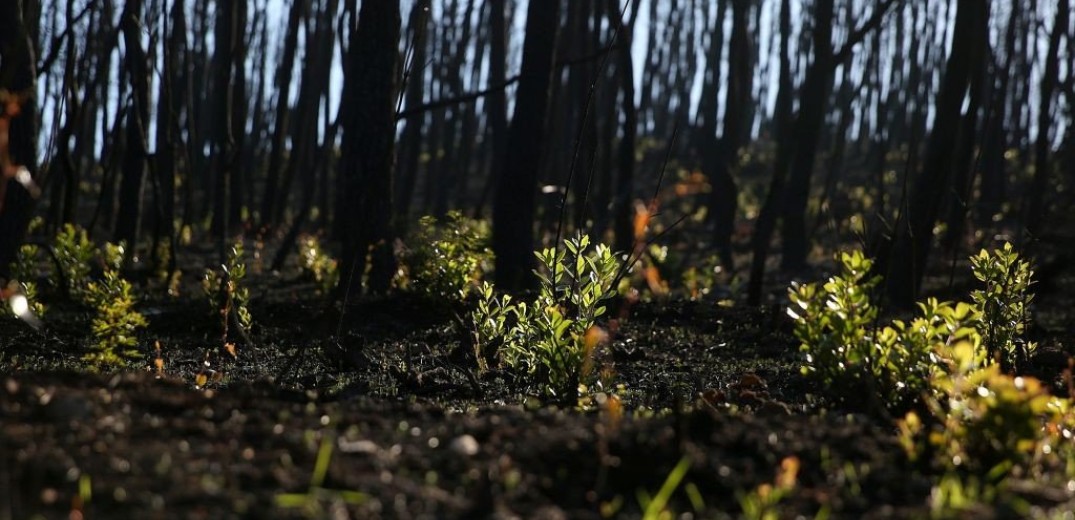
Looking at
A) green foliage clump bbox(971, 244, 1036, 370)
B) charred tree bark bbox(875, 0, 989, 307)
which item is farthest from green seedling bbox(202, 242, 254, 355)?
charred tree bark bbox(875, 0, 989, 307)

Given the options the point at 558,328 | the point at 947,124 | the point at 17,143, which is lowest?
the point at 558,328

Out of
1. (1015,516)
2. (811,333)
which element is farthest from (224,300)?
(1015,516)

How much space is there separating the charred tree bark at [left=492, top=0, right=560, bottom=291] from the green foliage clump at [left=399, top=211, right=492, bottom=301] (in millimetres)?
1652

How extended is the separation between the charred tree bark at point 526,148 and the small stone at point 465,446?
6.23 m

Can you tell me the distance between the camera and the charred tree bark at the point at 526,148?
9.11 m

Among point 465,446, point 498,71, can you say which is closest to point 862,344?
point 465,446

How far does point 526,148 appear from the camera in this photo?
9141 millimetres

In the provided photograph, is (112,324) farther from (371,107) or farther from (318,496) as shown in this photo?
(371,107)

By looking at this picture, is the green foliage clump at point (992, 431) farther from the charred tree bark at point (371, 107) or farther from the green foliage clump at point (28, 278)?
the charred tree bark at point (371, 107)

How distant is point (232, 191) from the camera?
1891 centimetres

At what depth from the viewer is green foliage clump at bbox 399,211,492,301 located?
7195 mm

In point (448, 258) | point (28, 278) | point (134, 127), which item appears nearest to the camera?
point (448, 258)

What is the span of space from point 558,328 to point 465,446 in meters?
1.63

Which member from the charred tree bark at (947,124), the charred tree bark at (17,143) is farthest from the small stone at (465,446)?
the charred tree bark at (947,124)
